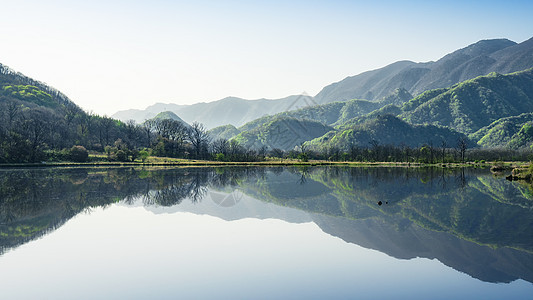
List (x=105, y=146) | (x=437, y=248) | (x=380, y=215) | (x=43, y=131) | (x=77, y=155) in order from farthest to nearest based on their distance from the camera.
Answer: (x=105, y=146) < (x=43, y=131) < (x=77, y=155) < (x=380, y=215) < (x=437, y=248)

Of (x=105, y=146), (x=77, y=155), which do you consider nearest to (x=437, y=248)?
(x=77, y=155)

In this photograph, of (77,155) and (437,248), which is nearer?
(437,248)

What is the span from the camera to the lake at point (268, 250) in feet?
34.8

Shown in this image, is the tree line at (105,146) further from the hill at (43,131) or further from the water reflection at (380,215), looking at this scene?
the water reflection at (380,215)

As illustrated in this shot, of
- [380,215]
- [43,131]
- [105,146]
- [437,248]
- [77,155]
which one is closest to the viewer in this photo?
[437,248]

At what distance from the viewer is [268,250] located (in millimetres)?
14812

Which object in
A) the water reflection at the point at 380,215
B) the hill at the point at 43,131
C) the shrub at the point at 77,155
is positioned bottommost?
the water reflection at the point at 380,215

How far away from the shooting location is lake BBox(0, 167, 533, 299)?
10.6 m

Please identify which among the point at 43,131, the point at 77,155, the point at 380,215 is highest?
the point at 43,131

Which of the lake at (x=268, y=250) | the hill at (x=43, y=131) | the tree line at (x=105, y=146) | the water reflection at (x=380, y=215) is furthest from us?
the tree line at (x=105, y=146)

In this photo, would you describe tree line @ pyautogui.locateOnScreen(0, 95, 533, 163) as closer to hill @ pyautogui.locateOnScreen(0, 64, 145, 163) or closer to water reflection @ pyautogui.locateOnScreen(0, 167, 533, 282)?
hill @ pyautogui.locateOnScreen(0, 64, 145, 163)

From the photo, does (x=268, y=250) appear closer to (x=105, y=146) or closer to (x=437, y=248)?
(x=437, y=248)

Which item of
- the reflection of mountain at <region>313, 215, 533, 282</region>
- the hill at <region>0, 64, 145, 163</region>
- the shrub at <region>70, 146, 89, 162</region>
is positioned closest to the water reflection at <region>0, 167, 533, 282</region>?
the reflection of mountain at <region>313, 215, 533, 282</region>

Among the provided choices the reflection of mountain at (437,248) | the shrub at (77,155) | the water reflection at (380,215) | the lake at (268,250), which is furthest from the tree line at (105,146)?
the reflection of mountain at (437,248)
